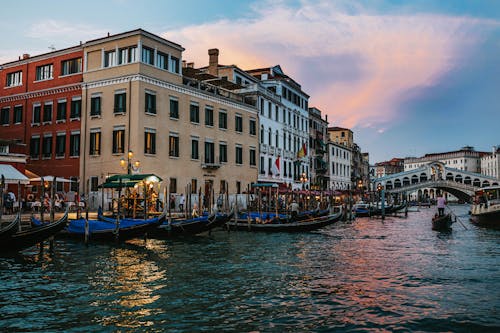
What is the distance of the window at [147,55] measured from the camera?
89.2ft

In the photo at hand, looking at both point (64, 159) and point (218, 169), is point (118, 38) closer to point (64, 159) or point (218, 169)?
point (64, 159)

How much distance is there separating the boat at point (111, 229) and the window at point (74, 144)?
11.7 metres

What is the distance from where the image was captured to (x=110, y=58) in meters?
27.9

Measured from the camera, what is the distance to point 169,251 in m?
15.6

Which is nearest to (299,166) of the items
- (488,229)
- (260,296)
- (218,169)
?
(218,169)

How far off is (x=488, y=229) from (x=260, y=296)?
66.7 ft

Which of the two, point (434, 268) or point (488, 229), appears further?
point (488, 229)

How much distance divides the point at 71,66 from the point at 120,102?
4.91 meters

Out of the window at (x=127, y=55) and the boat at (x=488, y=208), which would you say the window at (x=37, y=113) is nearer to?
the window at (x=127, y=55)

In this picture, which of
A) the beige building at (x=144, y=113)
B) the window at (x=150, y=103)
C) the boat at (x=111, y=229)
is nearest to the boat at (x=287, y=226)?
the boat at (x=111, y=229)

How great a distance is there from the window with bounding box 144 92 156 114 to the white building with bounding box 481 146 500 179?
9821cm

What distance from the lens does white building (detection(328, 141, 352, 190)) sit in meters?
58.3

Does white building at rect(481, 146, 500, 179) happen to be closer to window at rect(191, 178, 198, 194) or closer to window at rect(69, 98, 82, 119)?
window at rect(191, 178, 198, 194)

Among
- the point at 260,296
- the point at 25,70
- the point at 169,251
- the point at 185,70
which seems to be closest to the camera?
the point at 260,296
